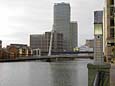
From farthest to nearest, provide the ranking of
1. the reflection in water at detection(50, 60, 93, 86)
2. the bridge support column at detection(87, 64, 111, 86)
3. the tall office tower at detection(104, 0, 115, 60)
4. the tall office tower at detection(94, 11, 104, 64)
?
the tall office tower at detection(104, 0, 115, 60) < the reflection in water at detection(50, 60, 93, 86) < the tall office tower at detection(94, 11, 104, 64) < the bridge support column at detection(87, 64, 111, 86)

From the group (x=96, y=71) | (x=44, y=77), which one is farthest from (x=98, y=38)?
(x=44, y=77)

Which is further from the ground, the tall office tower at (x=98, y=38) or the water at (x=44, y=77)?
the tall office tower at (x=98, y=38)

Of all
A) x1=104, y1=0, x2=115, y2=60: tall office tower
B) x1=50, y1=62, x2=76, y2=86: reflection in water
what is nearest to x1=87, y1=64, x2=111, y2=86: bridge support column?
x1=50, y1=62, x2=76, y2=86: reflection in water

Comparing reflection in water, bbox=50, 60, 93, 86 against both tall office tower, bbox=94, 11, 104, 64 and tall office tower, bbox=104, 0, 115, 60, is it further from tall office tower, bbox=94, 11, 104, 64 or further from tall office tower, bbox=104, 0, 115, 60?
tall office tower, bbox=94, 11, 104, 64

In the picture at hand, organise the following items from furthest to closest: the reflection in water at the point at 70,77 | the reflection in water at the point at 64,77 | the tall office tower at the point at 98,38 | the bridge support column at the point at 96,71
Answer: the reflection in water at the point at 64,77, the reflection in water at the point at 70,77, the tall office tower at the point at 98,38, the bridge support column at the point at 96,71

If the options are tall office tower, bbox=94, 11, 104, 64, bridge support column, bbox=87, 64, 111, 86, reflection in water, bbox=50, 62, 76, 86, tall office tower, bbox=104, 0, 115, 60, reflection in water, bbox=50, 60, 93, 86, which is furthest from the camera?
tall office tower, bbox=104, 0, 115, 60

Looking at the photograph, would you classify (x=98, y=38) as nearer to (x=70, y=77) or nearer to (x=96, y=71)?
(x=96, y=71)

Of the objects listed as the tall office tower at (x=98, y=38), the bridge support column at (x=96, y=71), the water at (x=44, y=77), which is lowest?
the water at (x=44, y=77)

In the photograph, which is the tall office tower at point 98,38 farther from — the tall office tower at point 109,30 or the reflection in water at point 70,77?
the tall office tower at point 109,30

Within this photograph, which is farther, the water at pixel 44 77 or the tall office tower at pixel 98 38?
the water at pixel 44 77

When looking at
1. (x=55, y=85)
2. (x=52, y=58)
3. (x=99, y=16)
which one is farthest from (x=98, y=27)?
(x=52, y=58)

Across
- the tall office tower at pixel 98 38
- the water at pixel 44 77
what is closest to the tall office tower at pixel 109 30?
the water at pixel 44 77

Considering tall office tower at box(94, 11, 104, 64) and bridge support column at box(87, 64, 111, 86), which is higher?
tall office tower at box(94, 11, 104, 64)

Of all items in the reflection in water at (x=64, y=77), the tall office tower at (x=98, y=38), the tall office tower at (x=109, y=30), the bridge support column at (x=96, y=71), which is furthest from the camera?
the tall office tower at (x=109, y=30)
